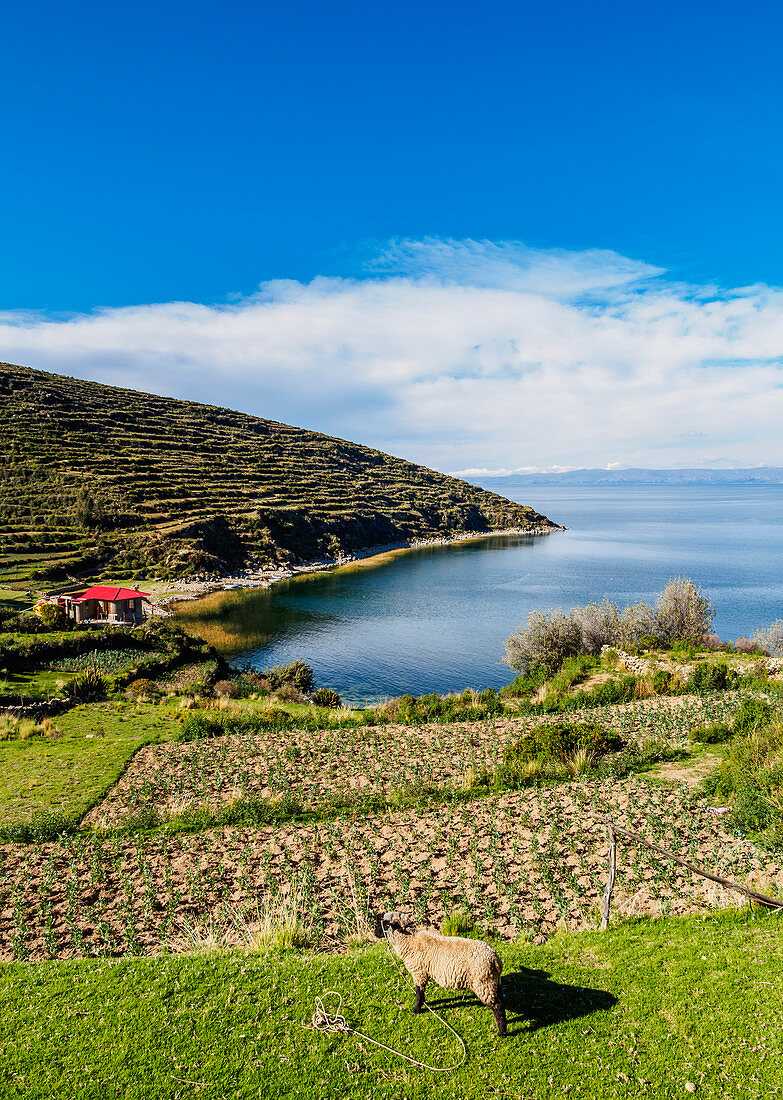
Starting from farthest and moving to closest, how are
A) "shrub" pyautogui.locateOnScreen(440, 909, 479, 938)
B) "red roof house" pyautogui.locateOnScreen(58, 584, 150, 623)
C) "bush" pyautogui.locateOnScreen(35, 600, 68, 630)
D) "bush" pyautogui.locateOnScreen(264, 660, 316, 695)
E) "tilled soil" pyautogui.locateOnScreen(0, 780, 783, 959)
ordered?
"red roof house" pyautogui.locateOnScreen(58, 584, 150, 623), "bush" pyautogui.locateOnScreen(35, 600, 68, 630), "bush" pyautogui.locateOnScreen(264, 660, 316, 695), "tilled soil" pyautogui.locateOnScreen(0, 780, 783, 959), "shrub" pyautogui.locateOnScreen(440, 909, 479, 938)

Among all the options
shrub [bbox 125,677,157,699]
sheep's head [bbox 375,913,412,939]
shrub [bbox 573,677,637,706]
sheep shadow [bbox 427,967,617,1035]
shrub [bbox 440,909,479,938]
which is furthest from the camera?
shrub [bbox 125,677,157,699]

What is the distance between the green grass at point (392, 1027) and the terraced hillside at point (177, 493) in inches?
2102

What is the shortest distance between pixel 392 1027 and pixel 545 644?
2732 cm

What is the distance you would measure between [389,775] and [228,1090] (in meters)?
10.3

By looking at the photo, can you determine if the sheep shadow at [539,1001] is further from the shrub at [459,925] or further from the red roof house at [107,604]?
the red roof house at [107,604]

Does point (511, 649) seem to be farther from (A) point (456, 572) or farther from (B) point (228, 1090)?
(A) point (456, 572)

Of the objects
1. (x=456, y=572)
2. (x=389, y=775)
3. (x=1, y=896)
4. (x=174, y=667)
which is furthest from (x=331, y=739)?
(x=456, y=572)

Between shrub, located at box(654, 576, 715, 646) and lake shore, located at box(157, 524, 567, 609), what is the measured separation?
45627 mm

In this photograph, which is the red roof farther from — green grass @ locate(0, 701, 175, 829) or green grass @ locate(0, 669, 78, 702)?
green grass @ locate(0, 701, 175, 829)

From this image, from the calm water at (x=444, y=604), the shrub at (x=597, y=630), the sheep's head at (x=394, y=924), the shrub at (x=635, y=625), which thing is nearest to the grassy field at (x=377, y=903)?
the sheep's head at (x=394, y=924)

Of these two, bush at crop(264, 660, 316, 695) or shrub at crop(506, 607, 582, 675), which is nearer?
bush at crop(264, 660, 316, 695)

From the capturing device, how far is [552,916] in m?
7.86

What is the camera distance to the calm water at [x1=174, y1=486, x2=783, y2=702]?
37781 millimetres

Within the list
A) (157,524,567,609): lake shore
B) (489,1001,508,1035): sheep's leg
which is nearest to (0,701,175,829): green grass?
(489,1001,508,1035): sheep's leg
